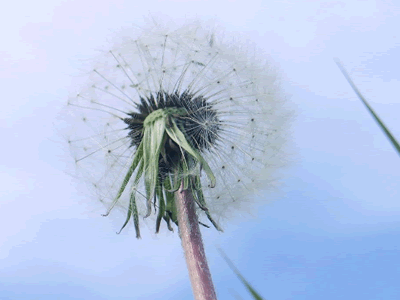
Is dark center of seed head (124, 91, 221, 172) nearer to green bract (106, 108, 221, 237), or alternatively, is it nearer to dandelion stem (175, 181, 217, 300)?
green bract (106, 108, 221, 237)

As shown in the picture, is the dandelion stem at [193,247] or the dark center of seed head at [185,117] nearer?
the dandelion stem at [193,247]

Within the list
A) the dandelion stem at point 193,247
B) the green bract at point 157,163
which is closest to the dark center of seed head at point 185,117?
the green bract at point 157,163

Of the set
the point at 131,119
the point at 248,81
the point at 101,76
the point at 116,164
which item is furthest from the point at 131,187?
the point at 248,81

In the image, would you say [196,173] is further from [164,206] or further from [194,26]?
[194,26]

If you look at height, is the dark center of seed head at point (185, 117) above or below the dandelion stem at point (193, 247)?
above

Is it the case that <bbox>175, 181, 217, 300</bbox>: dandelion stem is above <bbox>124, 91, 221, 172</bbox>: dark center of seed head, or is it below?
below

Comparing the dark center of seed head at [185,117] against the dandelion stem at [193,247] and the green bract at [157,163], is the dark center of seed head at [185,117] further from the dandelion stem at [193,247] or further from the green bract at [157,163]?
the dandelion stem at [193,247]

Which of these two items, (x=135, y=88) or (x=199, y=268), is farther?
(x=135, y=88)

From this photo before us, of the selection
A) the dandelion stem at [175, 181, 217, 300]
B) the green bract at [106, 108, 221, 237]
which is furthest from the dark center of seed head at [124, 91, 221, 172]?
the dandelion stem at [175, 181, 217, 300]
